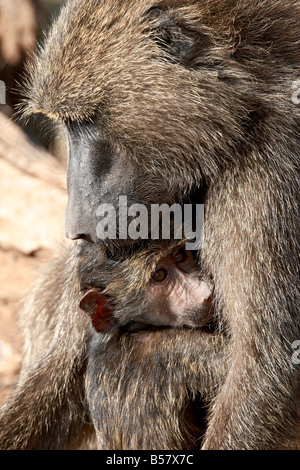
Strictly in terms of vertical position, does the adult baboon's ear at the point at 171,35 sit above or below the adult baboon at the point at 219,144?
above

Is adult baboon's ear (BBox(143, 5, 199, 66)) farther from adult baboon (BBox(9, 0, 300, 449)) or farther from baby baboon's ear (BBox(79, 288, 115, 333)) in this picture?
baby baboon's ear (BBox(79, 288, 115, 333))

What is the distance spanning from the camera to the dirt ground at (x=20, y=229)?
5.25m

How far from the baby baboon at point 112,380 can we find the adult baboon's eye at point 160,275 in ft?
0.17

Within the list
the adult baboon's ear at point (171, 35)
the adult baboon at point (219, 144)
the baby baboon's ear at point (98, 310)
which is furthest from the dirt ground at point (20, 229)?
the adult baboon's ear at point (171, 35)

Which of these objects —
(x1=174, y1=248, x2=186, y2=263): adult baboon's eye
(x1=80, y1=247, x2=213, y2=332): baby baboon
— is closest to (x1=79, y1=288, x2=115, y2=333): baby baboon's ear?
(x1=80, y1=247, x2=213, y2=332): baby baboon

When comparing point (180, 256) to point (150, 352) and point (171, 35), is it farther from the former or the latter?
point (171, 35)

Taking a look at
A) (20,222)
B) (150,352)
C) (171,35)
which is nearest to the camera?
(171,35)

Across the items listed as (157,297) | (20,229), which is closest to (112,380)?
(157,297)

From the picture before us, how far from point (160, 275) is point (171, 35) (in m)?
1.15

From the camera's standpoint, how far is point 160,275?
11.3 feet

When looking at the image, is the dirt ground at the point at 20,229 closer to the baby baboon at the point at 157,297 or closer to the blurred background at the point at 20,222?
the blurred background at the point at 20,222

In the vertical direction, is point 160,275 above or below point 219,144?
below

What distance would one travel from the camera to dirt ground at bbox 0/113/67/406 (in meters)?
5.25

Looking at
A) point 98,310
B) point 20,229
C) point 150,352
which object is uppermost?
point 20,229
